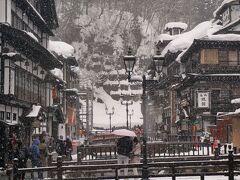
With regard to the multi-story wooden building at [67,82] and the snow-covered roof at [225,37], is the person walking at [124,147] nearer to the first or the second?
the snow-covered roof at [225,37]

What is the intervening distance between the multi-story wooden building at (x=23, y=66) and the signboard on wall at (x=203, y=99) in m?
13.8


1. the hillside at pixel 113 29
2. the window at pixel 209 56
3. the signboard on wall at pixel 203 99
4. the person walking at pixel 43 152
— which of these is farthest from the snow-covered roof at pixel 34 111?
the hillside at pixel 113 29

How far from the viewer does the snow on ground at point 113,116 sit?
92919mm

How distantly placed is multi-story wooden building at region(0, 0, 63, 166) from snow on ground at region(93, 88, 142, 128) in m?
49.6

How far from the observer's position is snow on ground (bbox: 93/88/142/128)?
92.9m

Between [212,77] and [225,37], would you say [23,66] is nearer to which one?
[212,77]

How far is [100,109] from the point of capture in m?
109

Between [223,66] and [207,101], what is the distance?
3.74 metres

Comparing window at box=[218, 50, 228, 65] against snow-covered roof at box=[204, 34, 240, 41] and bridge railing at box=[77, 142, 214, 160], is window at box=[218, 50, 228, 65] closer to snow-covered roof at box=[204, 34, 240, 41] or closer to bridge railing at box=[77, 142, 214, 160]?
snow-covered roof at box=[204, 34, 240, 41]

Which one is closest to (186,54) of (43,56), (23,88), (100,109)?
(43,56)

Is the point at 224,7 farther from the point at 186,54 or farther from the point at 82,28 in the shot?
the point at 82,28

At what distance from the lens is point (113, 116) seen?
100 meters

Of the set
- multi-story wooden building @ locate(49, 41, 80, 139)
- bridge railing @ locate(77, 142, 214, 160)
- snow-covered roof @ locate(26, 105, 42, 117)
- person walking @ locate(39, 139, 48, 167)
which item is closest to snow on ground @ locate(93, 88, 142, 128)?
multi-story wooden building @ locate(49, 41, 80, 139)

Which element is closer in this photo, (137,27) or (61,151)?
(61,151)
